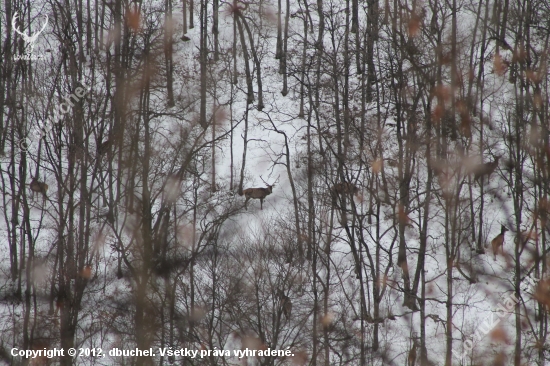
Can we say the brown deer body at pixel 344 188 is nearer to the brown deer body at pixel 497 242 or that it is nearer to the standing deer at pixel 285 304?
the standing deer at pixel 285 304

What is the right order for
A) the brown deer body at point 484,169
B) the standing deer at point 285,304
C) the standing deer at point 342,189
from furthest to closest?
the brown deer body at point 484,169
the standing deer at point 342,189
the standing deer at point 285,304

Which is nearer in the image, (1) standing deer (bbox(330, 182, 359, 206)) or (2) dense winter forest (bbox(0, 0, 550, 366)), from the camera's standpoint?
(2) dense winter forest (bbox(0, 0, 550, 366))

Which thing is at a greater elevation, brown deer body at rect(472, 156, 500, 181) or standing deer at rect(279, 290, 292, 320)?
brown deer body at rect(472, 156, 500, 181)

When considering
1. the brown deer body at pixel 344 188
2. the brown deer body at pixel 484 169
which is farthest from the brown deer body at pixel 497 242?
the brown deer body at pixel 344 188

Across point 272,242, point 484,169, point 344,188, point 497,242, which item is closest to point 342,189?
point 344,188

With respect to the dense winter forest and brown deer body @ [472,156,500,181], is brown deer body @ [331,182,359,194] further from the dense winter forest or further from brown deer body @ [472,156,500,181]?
brown deer body @ [472,156,500,181]

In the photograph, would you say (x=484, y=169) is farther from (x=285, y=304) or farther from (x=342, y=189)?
(x=285, y=304)

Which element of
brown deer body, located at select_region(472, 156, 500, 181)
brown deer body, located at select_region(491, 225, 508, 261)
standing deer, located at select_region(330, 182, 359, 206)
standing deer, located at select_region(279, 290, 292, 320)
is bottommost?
standing deer, located at select_region(279, 290, 292, 320)

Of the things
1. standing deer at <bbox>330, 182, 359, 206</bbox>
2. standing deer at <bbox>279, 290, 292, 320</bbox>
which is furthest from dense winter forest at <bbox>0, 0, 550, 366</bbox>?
standing deer at <bbox>330, 182, 359, 206</bbox>

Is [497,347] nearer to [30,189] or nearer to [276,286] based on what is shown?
[276,286]

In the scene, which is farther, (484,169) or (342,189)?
(484,169)

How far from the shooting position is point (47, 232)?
60.5 feet

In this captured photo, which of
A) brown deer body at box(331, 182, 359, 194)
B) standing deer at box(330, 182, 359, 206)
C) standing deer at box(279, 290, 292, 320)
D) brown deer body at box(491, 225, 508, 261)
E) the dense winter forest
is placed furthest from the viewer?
brown deer body at box(491, 225, 508, 261)

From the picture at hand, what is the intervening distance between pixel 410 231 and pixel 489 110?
306 inches
